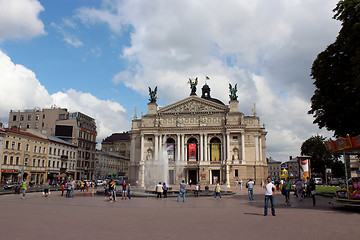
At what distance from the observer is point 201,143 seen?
68.3 meters

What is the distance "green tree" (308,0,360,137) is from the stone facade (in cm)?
3970

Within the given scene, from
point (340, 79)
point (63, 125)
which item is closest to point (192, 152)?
point (63, 125)

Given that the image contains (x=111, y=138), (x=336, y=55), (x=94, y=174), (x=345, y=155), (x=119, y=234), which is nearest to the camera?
Result: (x=119, y=234)

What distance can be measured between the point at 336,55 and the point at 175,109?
49.0 m

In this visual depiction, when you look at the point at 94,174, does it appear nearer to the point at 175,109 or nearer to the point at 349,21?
the point at 175,109

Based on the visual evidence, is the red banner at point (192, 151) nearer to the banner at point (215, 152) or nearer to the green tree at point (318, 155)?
the banner at point (215, 152)

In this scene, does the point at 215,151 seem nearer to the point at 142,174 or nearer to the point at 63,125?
the point at 142,174

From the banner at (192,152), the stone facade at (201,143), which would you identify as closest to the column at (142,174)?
the stone facade at (201,143)

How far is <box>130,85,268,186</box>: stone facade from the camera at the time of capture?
66.4m

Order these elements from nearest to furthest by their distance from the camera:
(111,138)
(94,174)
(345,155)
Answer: (345,155)
(94,174)
(111,138)

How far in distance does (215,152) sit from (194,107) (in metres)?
12.1

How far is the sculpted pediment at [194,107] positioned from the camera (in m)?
70.2

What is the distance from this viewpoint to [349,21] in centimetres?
2256

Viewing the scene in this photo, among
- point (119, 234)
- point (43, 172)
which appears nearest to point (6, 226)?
point (119, 234)
